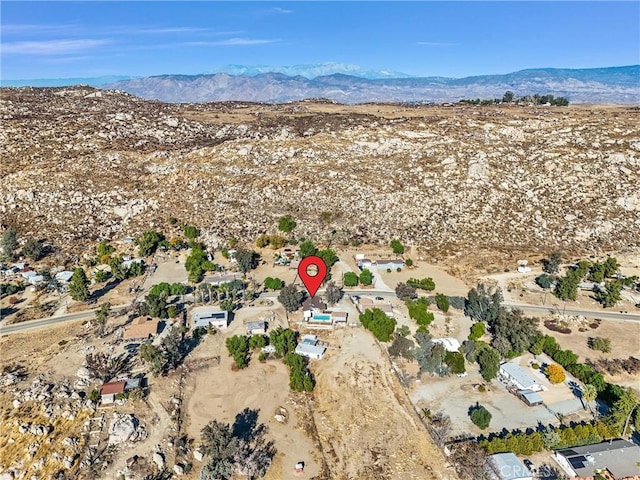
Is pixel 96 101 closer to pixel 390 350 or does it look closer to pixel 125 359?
pixel 125 359

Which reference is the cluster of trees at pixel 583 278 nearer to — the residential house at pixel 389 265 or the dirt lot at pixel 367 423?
the residential house at pixel 389 265

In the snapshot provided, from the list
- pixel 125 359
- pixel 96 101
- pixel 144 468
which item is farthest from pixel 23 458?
pixel 96 101

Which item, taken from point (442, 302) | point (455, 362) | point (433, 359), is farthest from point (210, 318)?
point (442, 302)

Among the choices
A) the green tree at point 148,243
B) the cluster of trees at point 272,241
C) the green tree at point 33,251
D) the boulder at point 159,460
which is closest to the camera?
the boulder at point 159,460

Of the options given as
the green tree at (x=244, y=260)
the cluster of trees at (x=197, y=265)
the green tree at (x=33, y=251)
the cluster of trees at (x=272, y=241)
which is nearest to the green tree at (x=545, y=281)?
the cluster of trees at (x=272, y=241)

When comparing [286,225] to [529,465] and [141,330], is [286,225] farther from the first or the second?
[529,465]
